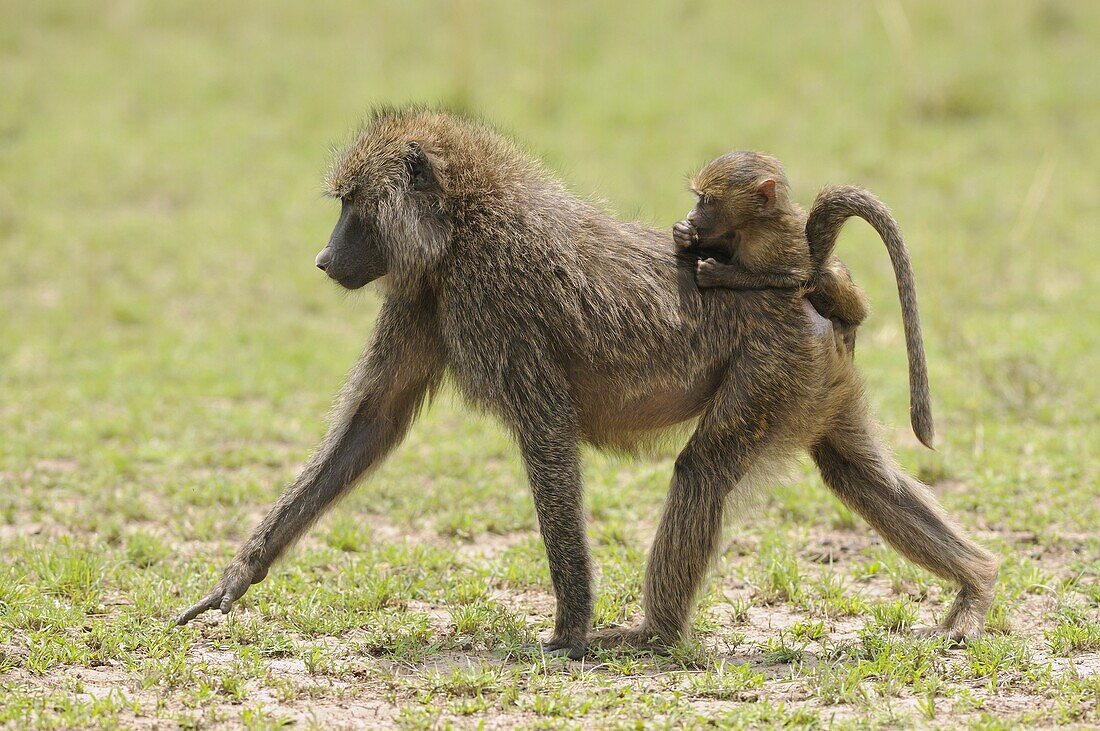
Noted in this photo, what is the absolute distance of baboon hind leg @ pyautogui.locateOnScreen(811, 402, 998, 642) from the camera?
14.8 ft

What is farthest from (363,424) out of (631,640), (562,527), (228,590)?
(631,640)

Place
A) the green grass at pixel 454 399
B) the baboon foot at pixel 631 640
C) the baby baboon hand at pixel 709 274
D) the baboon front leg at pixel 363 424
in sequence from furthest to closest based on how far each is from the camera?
the baboon front leg at pixel 363 424, the baby baboon hand at pixel 709 274, the baboon foot at pixel 631 640, the green grass at pixel 454 399

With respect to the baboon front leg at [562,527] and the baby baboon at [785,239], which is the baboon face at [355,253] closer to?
the baboon front leg at [562,527]

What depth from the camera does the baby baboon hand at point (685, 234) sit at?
4488 millimetres

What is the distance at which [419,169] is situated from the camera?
4.57m

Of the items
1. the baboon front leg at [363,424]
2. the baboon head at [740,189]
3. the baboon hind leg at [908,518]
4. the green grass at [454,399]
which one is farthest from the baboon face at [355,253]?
the baboon hind leg at [908,518]

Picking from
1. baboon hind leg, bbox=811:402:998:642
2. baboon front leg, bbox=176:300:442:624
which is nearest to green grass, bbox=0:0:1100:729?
baboon hind leg, bbox=811:402:998:642

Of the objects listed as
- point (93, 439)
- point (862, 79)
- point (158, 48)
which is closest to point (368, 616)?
point (93, 439)

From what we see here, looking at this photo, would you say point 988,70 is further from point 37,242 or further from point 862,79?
point 37,242

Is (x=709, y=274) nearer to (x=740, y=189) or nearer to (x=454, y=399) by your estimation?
(x=740, y=189)

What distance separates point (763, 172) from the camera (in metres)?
4.30

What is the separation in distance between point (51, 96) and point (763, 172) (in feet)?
35.2

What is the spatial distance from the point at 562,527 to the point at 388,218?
1.24m

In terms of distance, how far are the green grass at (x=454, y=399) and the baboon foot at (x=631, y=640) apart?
100 millimetres
